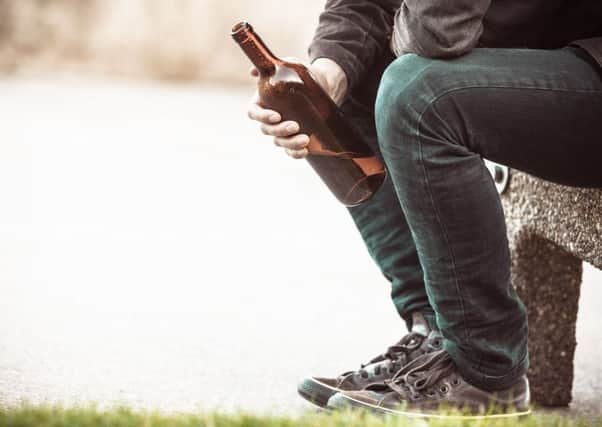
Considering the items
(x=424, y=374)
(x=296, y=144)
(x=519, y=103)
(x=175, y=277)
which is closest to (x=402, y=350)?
(x=424, y=374)

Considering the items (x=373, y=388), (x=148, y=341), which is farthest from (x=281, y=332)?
(x=373, y=388)

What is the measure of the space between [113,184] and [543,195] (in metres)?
2.80

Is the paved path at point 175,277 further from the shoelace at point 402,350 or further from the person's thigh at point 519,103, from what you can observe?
the person's thigh at point 519,103

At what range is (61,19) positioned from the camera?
8.09m

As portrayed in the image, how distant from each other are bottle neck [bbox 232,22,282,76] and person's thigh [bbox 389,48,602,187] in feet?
1.08

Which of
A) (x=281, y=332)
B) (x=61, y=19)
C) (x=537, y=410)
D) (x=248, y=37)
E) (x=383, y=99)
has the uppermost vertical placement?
(x=61, y=19)

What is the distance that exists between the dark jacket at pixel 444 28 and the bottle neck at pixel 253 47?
22cm

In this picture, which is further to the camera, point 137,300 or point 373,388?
point 137,300

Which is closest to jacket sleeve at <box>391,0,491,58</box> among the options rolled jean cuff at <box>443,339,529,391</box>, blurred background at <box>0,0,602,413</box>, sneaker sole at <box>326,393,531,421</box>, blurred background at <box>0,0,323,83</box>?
rolled jean cuff at <box>443,339,529,391</box>

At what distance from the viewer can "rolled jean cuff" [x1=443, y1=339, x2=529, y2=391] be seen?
5.76ft

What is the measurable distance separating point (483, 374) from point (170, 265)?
1648mm

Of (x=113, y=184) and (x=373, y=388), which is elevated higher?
(x=113, y=184)

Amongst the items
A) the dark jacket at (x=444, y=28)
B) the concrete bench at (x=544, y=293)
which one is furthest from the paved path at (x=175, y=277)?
the dark jacket at (x=444, y=28)

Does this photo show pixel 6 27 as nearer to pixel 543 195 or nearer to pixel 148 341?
pixel 148 341
